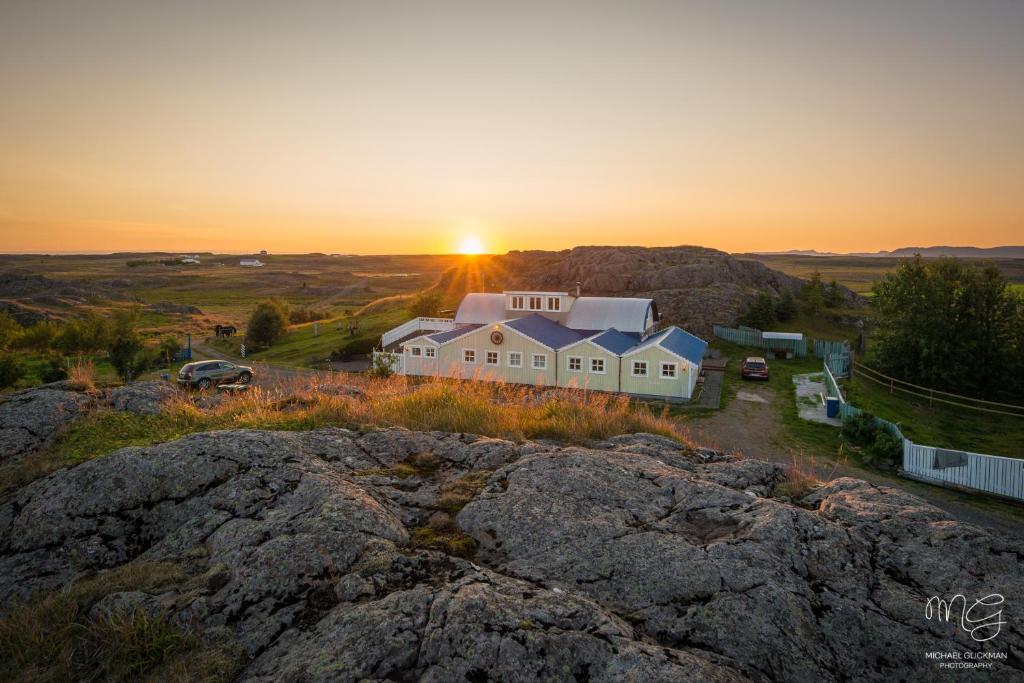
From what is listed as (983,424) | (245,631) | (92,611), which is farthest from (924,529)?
(983,424)

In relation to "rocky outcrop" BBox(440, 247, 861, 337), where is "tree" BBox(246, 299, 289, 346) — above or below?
below

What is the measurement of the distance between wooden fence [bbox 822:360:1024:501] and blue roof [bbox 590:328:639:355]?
50.6 ft

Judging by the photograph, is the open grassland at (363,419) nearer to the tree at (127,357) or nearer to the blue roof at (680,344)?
the blue roof at (680,344)

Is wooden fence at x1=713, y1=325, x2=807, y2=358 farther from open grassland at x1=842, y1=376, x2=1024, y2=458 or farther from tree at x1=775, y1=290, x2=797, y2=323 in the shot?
open grassland at x1=842, y1=376, x2=1024, y2=458

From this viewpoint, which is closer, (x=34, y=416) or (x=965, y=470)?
(x=34, y=416)

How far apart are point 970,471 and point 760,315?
1532 inches

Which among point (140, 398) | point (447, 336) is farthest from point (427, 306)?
point (140, 398)

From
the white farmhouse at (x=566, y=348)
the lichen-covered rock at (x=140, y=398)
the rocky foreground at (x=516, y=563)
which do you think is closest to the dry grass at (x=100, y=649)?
the rocky foreground at (x=516, y=563)

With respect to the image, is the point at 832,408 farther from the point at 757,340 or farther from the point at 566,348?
the point at 757,340

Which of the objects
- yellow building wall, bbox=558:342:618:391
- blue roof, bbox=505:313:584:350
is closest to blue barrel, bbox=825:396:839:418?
yellow building wall, bbox=558:342:618:391

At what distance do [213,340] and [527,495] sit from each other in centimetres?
6128

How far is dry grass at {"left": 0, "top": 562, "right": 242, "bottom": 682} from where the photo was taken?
122 inches

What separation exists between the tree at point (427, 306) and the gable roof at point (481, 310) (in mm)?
14605

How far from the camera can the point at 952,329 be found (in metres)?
31.9
